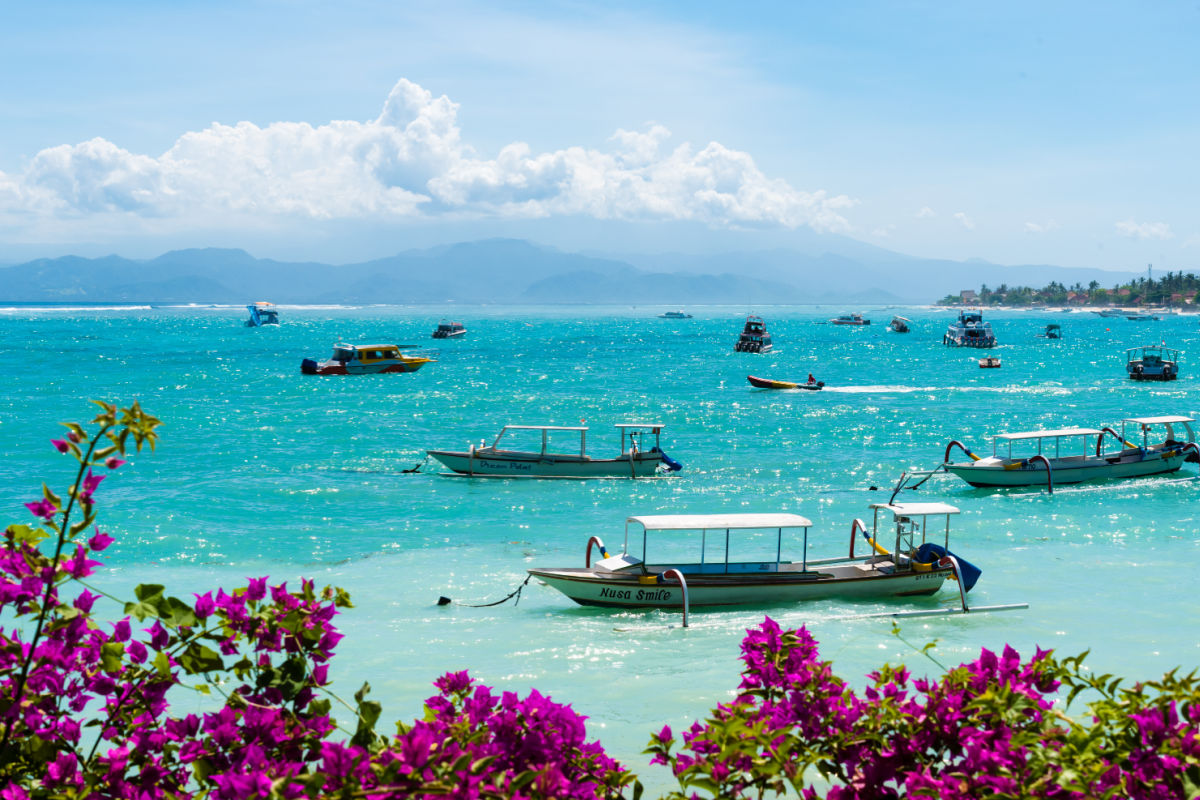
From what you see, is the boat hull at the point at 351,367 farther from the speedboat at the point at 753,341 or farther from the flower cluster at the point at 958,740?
the flower cluster at the point at 958,740

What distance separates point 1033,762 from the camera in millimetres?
3910

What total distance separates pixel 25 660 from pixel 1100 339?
184119 mm

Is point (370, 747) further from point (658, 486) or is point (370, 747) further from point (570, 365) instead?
point (570, 365)

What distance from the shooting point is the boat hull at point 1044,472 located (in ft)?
112

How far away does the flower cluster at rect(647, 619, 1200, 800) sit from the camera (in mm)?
3873

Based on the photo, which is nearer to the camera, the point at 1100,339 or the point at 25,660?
the point at 25,660

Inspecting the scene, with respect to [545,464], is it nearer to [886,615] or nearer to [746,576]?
[746,576]

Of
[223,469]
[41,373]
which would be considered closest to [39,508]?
[223,469]

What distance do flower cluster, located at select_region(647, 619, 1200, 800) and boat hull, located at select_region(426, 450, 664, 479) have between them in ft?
103

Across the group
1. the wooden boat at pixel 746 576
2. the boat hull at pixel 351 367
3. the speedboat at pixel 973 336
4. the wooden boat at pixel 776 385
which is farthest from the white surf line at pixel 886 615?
the speedboat at pixel 973 336

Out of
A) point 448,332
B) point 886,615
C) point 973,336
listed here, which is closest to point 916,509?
point 886,615

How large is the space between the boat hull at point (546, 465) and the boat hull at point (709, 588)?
17.0 m

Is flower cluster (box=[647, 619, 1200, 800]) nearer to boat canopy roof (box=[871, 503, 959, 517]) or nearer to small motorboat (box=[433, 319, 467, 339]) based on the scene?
boat canopy roof (box=[871, 503, 959, 517])

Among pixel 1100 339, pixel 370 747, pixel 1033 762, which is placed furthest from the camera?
pixel 1100 339
